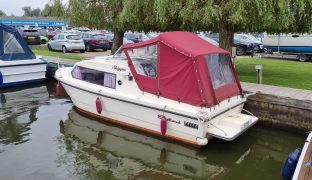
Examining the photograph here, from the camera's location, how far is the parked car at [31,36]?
31206 millimetres

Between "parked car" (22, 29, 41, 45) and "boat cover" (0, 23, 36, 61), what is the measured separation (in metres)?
15.9

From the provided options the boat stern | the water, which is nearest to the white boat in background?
the water

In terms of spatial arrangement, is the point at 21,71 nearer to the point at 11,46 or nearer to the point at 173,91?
the point at 11,46

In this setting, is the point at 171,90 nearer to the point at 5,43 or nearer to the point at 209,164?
the point at 209,164

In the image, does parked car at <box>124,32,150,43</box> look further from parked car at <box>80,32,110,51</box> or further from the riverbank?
the riverbank

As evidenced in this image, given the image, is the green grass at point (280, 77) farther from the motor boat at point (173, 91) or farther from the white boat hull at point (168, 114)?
the white boat hull at point (168, 114)

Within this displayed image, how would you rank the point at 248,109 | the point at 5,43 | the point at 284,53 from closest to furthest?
the point at 248,109 → the point at 5,43 → the point at 284,53

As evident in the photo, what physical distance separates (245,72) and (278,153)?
751cm

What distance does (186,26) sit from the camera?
1416cm

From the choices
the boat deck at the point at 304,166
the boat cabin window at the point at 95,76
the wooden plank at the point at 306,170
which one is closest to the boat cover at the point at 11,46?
the boat cabin window at the point at 95,76

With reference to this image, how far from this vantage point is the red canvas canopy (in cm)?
851

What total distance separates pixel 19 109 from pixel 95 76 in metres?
3.30

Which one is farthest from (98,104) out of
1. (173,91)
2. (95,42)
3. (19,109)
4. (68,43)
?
(95,42)

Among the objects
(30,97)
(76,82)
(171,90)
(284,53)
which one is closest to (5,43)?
(30,97)
